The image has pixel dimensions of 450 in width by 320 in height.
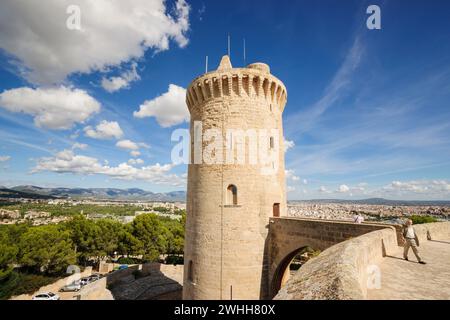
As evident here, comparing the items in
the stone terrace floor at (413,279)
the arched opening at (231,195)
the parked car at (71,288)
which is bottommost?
the parked car at (71,288)

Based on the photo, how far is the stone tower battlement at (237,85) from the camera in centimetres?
1304

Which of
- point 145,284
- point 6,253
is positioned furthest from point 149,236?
point 6,253

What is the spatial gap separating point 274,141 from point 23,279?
95.1 feet

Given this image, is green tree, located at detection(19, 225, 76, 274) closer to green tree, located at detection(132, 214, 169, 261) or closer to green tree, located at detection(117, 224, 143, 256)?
green tree, located at detection(117, 224, 143, 256)

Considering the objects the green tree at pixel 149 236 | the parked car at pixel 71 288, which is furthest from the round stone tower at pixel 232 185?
the green tree at pixel 149 236

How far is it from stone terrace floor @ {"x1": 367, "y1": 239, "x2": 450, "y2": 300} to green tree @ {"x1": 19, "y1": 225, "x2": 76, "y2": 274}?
3380 cm

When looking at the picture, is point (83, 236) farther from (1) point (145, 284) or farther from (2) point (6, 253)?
(1) point (145, 284)

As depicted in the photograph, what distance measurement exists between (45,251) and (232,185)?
27886mm

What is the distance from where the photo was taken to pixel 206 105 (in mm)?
13766

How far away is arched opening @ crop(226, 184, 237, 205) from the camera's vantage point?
41.4 ft

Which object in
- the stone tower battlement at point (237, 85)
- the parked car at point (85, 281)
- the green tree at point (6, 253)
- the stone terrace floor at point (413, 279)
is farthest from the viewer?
the parked car at point (85, 281)

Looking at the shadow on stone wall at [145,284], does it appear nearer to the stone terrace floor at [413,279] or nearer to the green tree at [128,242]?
the green tree at [128,242]
